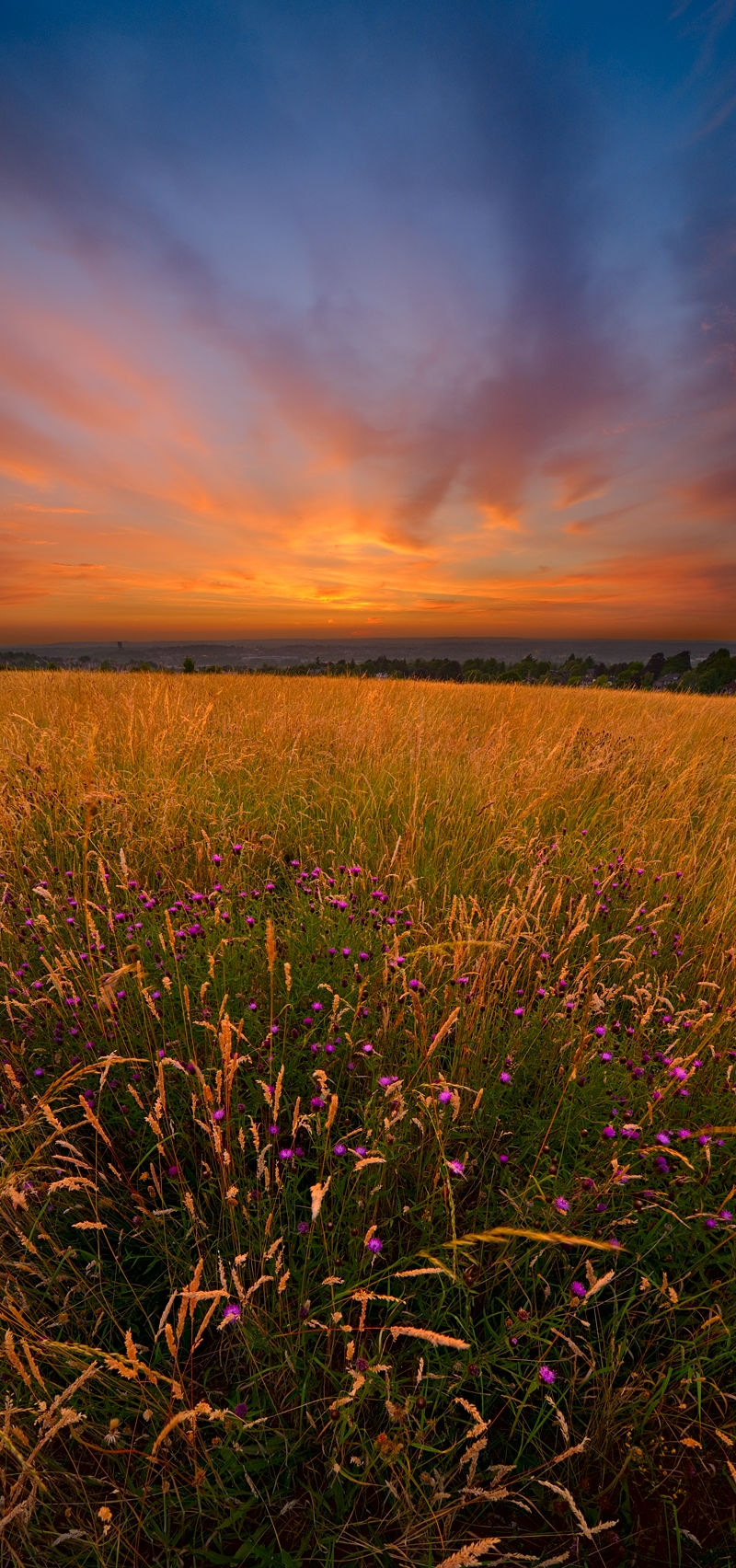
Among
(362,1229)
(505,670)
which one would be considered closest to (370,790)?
(362,1229)

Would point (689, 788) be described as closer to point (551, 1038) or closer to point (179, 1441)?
point (551, 1038)

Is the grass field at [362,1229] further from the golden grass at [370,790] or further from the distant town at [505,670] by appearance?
the distant town at [505,670]

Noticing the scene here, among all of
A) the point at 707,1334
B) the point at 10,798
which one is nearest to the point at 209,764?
the point at 10,798

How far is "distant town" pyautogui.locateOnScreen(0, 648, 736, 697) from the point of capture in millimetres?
15539

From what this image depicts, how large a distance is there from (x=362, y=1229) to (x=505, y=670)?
3851cm

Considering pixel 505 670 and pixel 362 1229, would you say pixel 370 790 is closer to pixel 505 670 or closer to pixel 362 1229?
pixel 362 1229

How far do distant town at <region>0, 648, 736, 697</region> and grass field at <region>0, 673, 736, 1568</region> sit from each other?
37.1 ft

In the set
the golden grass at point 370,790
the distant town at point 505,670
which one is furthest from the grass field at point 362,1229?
the distant town at point 505,670

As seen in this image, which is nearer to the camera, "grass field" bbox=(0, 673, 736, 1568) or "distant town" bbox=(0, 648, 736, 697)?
"grass field" bbox=(0, 673, 736, 1568)

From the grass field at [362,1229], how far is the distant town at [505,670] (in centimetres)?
1132

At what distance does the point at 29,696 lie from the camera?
26.3 feet

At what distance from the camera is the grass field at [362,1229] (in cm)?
116

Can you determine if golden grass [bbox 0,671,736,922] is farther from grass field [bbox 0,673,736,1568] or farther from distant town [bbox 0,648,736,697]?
distant town [bbox 0,648,736,697]

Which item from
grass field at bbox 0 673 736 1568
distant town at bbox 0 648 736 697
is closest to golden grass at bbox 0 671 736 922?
grass field at bbox 0 673 736 1568
